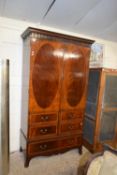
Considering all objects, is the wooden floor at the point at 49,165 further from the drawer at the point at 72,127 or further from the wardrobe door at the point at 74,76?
the wardrobe door at the point at 74,76

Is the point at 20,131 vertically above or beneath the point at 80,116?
beneath

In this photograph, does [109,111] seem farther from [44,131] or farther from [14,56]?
[14,56]

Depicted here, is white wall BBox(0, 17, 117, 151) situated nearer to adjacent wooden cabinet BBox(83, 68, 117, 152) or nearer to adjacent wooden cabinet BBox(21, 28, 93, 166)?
adjacent wooden cabinet BBox(21, 28, 93, 166)

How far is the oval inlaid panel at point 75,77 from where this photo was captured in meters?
2.24

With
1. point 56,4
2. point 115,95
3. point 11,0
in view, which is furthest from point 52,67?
point 115,95

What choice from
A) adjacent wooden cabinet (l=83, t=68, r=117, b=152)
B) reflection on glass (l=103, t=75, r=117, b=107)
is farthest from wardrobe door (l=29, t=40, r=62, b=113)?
reflection on glass (l=103, t=75, r=117, b=107)

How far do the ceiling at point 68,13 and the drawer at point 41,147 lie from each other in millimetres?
1910

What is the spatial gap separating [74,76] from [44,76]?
1.64ft

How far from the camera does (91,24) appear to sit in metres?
2.40

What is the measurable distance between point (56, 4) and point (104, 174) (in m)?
1.87

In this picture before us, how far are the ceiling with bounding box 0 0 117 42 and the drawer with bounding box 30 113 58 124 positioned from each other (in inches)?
57.9

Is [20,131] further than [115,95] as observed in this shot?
No

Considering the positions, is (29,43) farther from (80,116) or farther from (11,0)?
(80,116)

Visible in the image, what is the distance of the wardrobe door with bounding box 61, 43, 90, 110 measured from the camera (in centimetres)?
221
